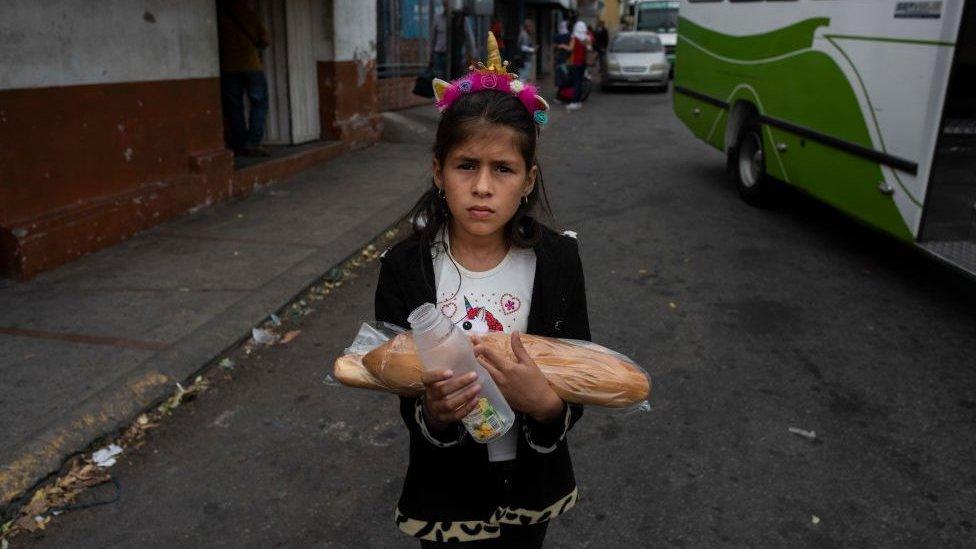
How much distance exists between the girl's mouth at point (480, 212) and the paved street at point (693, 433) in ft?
5.48

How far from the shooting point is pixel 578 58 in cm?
1753

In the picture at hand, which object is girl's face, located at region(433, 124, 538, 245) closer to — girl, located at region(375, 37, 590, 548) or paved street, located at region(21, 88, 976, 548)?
girl, located at region(375, 37, 590, 548)

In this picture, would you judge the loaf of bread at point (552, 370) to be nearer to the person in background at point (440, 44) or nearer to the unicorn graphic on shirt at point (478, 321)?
the unicorn graphic on shirt at point (478, 321)

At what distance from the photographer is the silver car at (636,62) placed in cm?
2172

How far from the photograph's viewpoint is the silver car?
21719mm

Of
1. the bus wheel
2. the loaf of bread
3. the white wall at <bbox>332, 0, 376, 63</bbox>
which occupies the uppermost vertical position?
the white wall at <bbox>332, 0, 376, 63</bbox>

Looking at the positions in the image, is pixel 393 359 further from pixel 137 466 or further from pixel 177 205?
pixel 177 205

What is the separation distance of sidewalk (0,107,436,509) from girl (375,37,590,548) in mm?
2200

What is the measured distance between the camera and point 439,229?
198 cm

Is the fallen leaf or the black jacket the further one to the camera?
the fallen leaf

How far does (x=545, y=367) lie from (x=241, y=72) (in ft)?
27.0

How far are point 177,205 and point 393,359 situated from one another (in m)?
6.17

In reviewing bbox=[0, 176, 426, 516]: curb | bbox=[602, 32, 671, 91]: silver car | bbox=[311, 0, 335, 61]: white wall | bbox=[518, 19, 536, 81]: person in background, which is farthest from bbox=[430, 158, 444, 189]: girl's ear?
bbox=[602, 32, 671, 91]: silver car

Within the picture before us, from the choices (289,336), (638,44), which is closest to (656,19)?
(638,44)
